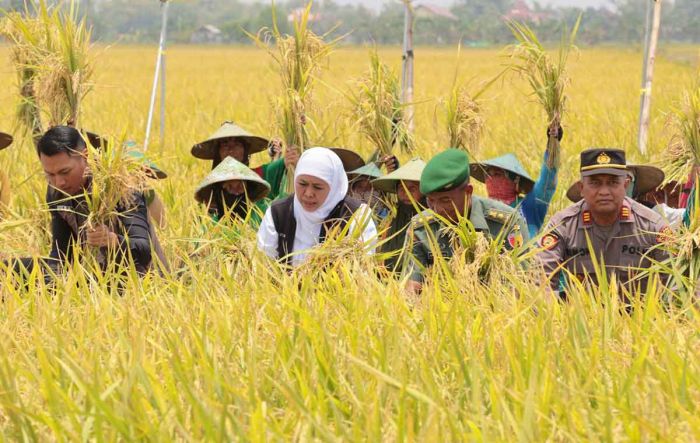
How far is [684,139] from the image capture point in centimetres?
426

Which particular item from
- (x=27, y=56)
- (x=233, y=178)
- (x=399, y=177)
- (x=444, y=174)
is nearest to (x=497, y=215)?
(x=444, y=174)

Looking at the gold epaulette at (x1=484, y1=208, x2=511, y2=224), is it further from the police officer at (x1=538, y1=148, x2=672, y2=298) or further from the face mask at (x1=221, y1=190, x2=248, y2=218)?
the face mask at (x1=221, y1=190, x2=248, y2=218)

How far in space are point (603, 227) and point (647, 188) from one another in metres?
0.84

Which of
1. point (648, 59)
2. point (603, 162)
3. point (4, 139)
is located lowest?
point (4, 139)

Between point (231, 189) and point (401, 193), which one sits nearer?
point (401, 193)

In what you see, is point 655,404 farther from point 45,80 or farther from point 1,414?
point 45,80

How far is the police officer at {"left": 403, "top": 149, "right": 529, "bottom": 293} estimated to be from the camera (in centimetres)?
379

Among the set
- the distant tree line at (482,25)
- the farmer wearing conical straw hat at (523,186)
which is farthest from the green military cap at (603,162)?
the distant tree line at (482,25)

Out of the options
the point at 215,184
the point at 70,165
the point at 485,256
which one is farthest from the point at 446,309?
the point at 215,184

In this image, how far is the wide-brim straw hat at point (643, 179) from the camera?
4.52m

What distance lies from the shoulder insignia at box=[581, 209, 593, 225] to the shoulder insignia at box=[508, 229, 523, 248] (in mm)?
242

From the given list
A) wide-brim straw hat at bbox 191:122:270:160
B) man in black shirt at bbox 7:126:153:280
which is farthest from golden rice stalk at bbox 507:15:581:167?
man in black shirt at bbox 7:126:153:280

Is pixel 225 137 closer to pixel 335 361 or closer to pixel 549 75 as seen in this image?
pixel 549 75

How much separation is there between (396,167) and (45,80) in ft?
5.04
